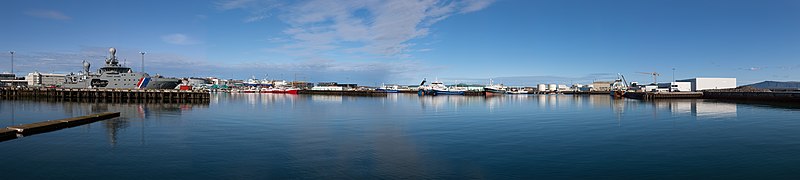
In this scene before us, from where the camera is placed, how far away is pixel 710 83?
115m

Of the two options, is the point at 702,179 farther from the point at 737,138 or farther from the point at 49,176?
the point at 49,176

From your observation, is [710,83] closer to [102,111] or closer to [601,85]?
[601,85]

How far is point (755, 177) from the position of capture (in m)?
11.1

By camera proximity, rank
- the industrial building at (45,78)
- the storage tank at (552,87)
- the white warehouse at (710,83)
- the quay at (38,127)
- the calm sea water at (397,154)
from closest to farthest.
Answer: the calm sea water at (397,154) → the quay at (38,127) → the white warehouse at (710,83) → the industrial building at (45,78) → the storage tank at (552,87)

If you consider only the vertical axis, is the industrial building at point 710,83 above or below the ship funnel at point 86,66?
below

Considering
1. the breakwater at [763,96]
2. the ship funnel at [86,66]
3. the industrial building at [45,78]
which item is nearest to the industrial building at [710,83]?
the breakwater at [763,96]

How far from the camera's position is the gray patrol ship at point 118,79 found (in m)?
77.0

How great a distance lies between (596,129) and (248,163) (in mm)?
→ 18727

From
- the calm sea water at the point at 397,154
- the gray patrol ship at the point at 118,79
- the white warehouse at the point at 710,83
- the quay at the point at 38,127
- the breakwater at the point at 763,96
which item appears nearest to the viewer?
the calm sea water at the point at 397,154

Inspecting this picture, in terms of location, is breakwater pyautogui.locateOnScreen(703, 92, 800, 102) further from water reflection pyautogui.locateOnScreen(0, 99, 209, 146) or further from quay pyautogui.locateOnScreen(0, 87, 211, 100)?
quay pyautogui.locateOnScreen(0, 87, 211, 100)

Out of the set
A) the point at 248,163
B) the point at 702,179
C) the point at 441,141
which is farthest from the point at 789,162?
the point at 248,163

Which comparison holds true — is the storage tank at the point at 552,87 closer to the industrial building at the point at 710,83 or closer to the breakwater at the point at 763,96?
the industrial building at the point at 710,83

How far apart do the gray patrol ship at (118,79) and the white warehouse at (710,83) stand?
126353 millimetres

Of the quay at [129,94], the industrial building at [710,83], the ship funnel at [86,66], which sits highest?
the ship funnel at [86,66]
